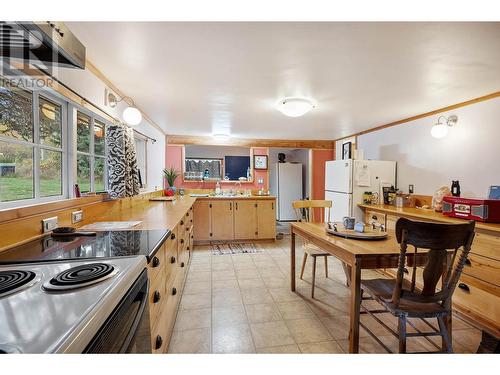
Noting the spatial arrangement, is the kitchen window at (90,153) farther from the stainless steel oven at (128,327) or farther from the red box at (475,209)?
the red box at (475,209)

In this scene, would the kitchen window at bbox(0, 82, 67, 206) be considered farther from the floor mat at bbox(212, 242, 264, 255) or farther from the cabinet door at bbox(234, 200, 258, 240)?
the cabinet door at bbox(234, 200, 258, 240)

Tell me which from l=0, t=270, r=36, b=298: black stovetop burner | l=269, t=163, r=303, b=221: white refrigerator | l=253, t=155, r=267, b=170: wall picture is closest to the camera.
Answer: l=0, t=270, r=36, b=298: black stovetop burner

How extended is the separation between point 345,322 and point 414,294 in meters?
0.73

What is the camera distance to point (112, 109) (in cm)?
237

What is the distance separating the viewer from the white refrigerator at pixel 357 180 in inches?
137

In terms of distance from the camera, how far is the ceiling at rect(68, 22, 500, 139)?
1.43 metres

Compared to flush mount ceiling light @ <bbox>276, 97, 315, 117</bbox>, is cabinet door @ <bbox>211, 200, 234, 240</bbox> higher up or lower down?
lower down

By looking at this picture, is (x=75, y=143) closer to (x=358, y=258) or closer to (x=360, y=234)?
(x=358, y=258)

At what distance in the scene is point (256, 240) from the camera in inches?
180

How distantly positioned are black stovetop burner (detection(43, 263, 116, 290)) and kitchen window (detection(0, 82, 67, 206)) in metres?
0.80

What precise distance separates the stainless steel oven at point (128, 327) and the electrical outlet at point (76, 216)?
103cm

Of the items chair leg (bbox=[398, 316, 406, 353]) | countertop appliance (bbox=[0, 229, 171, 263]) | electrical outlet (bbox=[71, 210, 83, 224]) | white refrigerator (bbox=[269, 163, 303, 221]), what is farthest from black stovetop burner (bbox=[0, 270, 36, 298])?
white refrigerator (bbox=[269, 163, 303, 221])

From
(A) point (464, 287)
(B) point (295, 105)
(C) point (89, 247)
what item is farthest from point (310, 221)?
(C) point (89, 247)

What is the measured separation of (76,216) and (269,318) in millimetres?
1722
